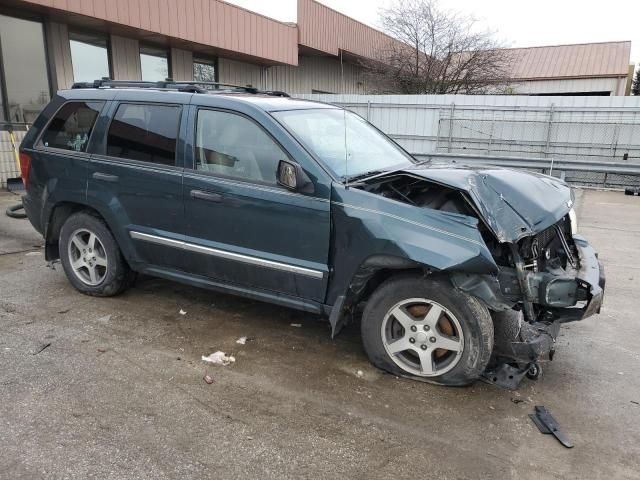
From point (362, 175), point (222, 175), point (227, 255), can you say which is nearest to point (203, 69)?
point (222, 175)

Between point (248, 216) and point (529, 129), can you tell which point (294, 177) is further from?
point (529, 129)

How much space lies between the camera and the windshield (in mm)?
3721

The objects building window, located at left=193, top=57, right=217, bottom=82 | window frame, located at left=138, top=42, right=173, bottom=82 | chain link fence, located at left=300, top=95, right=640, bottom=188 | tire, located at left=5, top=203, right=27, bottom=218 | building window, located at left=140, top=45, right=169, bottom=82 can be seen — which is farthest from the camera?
building window, located at left=193, top=57, right=217, bottom=82

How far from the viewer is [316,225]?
11.4 feet

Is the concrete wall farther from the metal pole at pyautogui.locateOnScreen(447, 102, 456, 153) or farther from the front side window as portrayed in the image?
the front side window

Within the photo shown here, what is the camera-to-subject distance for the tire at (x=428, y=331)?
3.15m

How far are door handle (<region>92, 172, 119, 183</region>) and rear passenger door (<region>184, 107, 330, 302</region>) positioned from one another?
77cm

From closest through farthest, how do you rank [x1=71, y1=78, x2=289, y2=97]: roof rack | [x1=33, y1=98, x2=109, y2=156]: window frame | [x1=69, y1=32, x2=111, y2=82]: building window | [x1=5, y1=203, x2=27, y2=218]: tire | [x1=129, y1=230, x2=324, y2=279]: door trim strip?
[x1=129, y1=230, x2=324, y2=279]: door trim strip < [x1=71, y1=78, x2=289, y2=97]: roof rack < [x1=33, y1=98, x2=109, y2=156]: window frame < [x1=5, y1=203, x2=27, y2=218]: tire < [x1=69, y1=32, x2=111, y2=82]: building window

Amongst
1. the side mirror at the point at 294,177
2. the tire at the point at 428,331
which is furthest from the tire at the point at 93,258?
the tire at the point at 428,331

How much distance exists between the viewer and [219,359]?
3.62 m

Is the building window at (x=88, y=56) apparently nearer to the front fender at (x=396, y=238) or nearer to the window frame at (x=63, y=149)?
the window frame at (x=63, y=149)

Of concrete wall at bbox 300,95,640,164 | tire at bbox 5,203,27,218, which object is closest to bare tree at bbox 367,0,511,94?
concrete wall at bbox 300,95,640,164

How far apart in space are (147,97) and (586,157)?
1410 centimetres

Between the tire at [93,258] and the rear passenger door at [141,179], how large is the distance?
170mm
